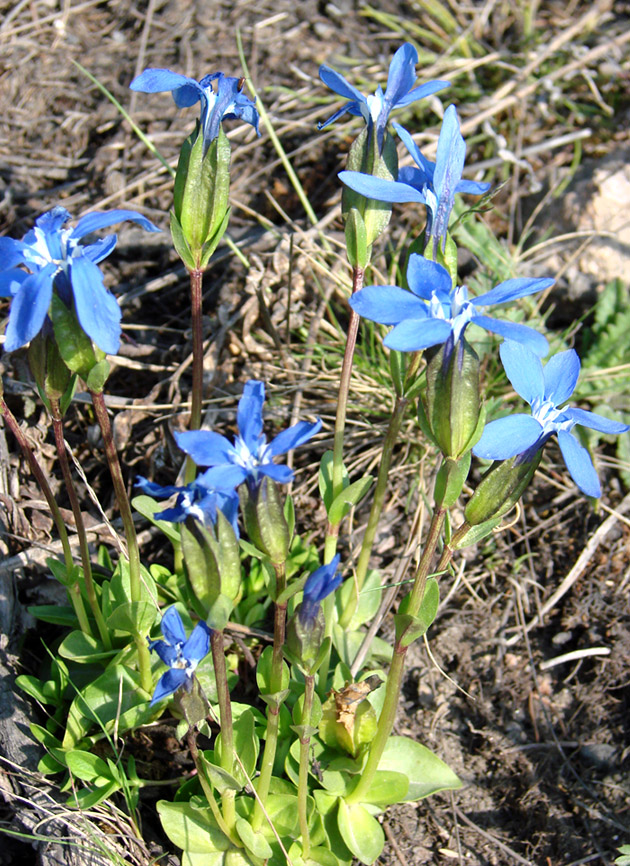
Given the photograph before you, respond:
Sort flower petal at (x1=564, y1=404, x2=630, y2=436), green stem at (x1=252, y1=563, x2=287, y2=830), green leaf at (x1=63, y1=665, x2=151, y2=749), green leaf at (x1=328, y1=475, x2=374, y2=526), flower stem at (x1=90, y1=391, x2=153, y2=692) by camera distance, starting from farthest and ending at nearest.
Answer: green leaf at (x1=63, y1=665, x2=151, y2=749) < green leaf at (x1=328, y1=475, x2=374, y2=526) < flower stem at (x1=90, y1=391, x2=153, y2=692) < green stem at (x1=252, y1=563, x2=287, y2=830) < flower petal at (x1=564, y1=404, x2=630, y2=436)

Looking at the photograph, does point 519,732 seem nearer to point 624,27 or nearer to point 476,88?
point 476,88

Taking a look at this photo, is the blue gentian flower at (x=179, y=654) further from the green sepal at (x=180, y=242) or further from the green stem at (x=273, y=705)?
the green sepal at (x=180, y=242)

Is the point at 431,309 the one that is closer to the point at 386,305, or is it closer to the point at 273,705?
the point at 386,305

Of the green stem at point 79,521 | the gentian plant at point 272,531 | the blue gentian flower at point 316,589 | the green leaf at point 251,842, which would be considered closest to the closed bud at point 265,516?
the gentian plant at point 272,531

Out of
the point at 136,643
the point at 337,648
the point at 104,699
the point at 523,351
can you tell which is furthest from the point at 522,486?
the point at 104,699

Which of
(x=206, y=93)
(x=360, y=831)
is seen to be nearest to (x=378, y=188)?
(x=206, y=93)

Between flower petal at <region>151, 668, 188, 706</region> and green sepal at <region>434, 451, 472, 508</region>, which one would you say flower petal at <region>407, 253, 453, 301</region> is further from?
flower petal at <region>151, 668, 188, 706</region>

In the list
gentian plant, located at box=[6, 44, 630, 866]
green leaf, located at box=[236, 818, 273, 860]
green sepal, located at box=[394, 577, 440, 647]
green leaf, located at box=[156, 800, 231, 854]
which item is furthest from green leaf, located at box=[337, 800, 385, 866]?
green sepal, located at box=[394, 577, 440, 647]
